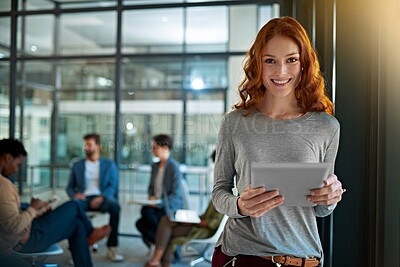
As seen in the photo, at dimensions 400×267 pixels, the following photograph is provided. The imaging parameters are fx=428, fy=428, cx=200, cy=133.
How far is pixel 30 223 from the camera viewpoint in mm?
3105

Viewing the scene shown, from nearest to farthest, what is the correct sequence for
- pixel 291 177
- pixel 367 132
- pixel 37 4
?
1. pixel 291 177
2. pixel 367 132
3. pixel 37 4

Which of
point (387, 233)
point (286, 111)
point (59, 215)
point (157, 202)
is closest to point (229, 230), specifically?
point (286, 111)

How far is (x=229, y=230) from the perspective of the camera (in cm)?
136

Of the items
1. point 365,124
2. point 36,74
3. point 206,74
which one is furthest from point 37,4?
point 365,124

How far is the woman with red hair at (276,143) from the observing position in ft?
4.27

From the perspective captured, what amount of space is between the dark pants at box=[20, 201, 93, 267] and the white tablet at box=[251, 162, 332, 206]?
252 cm

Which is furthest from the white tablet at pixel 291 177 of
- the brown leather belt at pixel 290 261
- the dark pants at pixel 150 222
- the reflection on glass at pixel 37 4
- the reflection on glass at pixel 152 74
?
the reflection on glass at pixel 152 74

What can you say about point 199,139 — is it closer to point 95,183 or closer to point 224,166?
point 95,183

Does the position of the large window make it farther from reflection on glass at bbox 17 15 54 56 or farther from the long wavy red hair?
the long wavy red hair

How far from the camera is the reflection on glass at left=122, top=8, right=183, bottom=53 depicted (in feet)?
26.5

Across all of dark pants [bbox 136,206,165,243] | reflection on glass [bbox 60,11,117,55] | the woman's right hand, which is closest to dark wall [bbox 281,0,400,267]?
the woman's right hand

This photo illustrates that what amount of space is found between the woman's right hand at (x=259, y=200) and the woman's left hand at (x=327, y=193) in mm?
106

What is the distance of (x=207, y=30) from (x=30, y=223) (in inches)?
229

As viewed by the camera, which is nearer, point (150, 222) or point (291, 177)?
point (291, 177)
